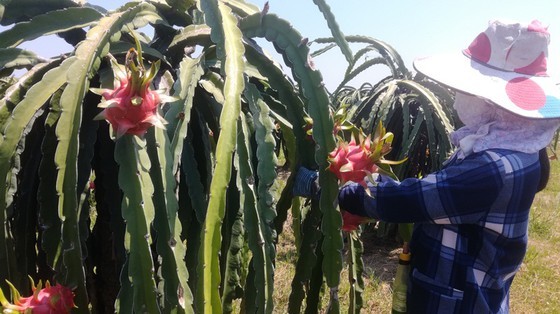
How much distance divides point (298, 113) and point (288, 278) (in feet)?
6.70

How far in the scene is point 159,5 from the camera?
1273 mm

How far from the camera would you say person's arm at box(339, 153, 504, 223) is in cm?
118

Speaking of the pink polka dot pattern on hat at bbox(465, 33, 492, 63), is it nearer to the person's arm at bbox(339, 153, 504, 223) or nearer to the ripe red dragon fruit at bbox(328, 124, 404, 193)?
the person's arm at bbox(339, 153, 504, 223)

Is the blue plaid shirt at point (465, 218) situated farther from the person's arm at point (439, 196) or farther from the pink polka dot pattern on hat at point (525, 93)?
the pink polka dot pattern on hat at point (525, 93)

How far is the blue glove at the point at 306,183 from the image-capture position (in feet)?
3.90

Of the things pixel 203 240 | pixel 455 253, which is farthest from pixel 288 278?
pixel 203 240

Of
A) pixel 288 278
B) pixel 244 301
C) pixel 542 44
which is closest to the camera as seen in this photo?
pixel 244 301

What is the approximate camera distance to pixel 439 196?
1201mm

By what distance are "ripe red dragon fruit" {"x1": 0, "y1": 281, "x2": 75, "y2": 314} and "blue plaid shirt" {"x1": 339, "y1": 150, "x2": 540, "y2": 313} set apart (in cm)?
66

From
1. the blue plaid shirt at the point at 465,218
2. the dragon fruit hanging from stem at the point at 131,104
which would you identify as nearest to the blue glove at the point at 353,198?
the blue plaid shirt at the point at 465,218

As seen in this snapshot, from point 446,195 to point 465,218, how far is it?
0.25ft

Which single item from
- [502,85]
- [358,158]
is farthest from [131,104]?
[502,85]

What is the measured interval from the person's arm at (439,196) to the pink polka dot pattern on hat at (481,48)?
28 centimetres

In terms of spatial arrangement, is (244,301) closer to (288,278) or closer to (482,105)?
(482,105)
